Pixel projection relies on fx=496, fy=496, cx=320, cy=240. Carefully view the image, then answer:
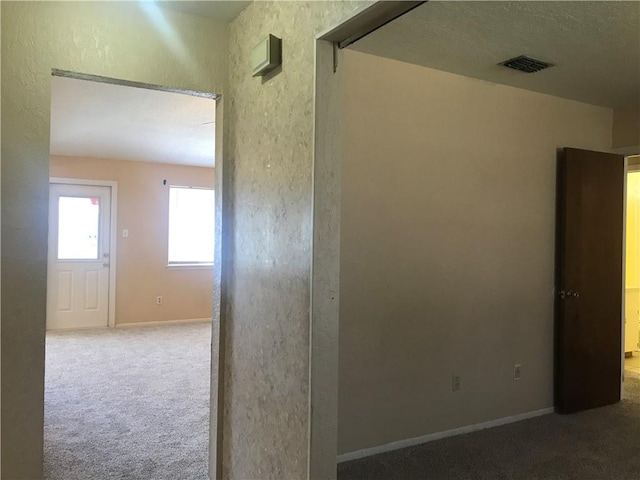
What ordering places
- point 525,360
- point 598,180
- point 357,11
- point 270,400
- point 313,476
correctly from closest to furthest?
point 357,11, point 313,476, point 270,400, point 525,360, point 598,180

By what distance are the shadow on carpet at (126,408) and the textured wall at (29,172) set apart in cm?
74

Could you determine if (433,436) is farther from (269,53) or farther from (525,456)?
(269,53)

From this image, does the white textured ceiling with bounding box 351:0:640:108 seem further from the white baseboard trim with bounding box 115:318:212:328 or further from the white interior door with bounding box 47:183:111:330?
the white baseboard trim with bounding box 115:318:212:328

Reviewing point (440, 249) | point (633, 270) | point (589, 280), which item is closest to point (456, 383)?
point (440, 249)

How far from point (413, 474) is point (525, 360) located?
1.46 m

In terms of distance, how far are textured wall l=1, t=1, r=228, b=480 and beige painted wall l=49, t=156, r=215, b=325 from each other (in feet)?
16.2

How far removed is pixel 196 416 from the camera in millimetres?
3521

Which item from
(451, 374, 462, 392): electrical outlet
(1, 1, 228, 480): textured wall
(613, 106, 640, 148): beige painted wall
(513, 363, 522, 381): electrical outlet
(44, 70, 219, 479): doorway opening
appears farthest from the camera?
(613, 106, 640, 148): beige painted wall

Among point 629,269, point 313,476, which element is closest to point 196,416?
point 313,476

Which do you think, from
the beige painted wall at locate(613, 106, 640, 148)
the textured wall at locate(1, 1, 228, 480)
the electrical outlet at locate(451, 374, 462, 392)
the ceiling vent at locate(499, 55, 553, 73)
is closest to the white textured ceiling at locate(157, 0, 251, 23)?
the textured wall at locate(1, 1, 228, 480)

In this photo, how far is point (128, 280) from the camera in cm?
701

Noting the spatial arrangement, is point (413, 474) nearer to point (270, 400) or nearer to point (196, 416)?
point (270, 400)

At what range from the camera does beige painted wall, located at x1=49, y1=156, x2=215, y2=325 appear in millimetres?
6934

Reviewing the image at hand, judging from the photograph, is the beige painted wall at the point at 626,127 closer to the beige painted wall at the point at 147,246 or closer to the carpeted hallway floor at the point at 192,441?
the carpeted hallway floor at the point at 192,441
